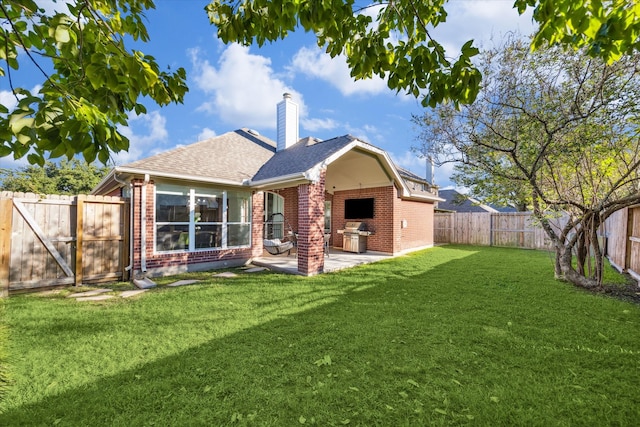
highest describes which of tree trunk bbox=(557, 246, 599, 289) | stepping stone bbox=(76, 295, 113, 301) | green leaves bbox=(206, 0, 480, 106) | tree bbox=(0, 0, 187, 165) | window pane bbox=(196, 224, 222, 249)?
green leaves bbox=(206, 0, 480, 106)

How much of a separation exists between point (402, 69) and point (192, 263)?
794 cm

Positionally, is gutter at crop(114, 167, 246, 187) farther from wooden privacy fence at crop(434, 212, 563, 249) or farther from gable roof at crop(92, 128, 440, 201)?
wooden privacy fence at crop(434, 212, 563, 249)

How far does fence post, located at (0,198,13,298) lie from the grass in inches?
20.3

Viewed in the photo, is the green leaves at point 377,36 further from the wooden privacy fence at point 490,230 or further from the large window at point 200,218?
the wooden privacy fence at point 490,230

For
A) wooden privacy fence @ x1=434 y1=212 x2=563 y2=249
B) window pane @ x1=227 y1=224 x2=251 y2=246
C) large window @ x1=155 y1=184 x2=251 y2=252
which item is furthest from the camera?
wooden privacy fence @ x1=434 y1=212 x2=563 y2=249

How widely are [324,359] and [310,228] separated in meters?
4.64

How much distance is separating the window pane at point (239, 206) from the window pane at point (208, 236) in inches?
22.1

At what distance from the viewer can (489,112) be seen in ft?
22.7

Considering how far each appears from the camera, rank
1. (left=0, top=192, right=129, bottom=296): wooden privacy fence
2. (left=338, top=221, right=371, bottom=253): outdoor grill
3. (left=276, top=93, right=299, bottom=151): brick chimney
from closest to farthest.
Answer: (left=0, top=192, right=129, bottom=296): wooden privacy fence → (left=338, top=221, right=371, bottom=253): outdoor grill → (left=276, top=93, right=299, bottom=151): brick chimney

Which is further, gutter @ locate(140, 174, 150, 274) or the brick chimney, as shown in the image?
the brick chimney

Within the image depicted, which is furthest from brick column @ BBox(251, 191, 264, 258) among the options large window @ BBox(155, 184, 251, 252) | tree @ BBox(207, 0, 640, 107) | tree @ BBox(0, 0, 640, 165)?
tree @ BBox(207, 0, 640, 107)

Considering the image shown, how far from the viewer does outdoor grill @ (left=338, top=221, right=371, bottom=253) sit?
12195mm

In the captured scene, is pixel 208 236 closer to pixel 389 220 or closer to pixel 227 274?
pixel 227 274

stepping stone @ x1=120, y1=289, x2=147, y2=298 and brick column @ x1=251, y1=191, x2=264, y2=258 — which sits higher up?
brick column @ x1=251, y1=191, x2=264, y2=258
